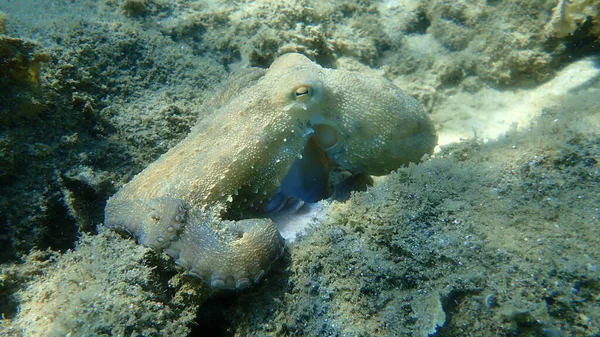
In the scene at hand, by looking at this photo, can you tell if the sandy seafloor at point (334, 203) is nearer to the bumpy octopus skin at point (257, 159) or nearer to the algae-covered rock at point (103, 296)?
the algae-covered rock at point (103, 296)

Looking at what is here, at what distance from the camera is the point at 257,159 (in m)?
2.79

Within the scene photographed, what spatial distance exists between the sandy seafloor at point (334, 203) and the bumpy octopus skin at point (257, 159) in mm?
291

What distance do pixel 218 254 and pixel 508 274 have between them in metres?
1.84

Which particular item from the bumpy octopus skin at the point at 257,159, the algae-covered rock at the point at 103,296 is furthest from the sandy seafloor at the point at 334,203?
the bumpy octopus skin at the point at 257,159

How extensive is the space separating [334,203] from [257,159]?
75 cm

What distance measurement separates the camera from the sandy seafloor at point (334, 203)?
2100mm

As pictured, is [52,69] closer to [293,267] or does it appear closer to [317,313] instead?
[293,267]

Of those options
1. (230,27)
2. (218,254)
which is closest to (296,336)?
(218,254)

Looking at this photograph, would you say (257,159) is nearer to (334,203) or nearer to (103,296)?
(334,203)

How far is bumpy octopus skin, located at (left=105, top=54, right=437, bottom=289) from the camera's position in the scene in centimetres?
226

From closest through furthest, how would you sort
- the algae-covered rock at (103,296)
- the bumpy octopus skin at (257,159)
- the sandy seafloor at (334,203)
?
the algae-covered rock at (103,296) → the sandy seafloor at (334,203) → the bumpy octopus skin at (257,159)

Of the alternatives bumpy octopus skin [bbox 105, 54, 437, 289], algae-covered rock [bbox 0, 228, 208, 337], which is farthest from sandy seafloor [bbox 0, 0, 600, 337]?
bumpy octopus skin [bbox 105, 54, 437, 289]

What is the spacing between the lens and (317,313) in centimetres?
226

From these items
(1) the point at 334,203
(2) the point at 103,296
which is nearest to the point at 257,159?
(1) the point at 334,203
